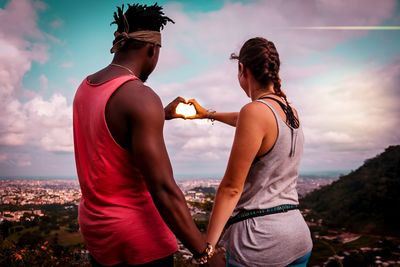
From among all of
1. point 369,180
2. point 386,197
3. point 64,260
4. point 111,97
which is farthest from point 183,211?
point 369,180

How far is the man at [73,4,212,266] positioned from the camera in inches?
67.5

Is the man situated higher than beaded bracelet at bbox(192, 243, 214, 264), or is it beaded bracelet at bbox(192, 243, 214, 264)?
the man

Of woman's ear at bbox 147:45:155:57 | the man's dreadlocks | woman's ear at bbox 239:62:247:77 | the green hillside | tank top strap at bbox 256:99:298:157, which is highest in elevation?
the man's dreadlocks

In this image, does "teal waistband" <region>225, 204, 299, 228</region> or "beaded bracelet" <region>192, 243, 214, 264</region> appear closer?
"beaded bracelet" <region>192, 243, 214, 264</region>

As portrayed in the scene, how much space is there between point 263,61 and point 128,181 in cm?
106

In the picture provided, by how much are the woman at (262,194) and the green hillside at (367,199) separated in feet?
Answer: 115

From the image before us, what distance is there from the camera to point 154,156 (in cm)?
171

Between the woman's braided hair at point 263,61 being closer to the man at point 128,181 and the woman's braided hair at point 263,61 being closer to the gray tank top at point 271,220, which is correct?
the gray tank top at point 271,220

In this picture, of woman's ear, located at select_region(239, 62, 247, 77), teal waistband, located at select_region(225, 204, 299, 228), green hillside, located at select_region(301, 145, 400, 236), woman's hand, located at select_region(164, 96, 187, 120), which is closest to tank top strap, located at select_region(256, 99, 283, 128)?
woman's ear, located at select_region(239, 62, 247, 77)

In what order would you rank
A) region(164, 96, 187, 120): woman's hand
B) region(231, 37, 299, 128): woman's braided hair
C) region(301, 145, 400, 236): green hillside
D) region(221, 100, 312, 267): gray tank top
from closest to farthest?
region(221, 100, 312, 267): gray tank top
region(231, 37, 299, 128): woman's braided hair
region(164, 96, 187, 120): woman's hand
region(301, 145, 400, 236): green hillside

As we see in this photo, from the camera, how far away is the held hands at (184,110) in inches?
119

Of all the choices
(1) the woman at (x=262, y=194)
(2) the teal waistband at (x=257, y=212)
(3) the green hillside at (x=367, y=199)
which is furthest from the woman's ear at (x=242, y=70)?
(3) the green hillside at (x=367, y=199)

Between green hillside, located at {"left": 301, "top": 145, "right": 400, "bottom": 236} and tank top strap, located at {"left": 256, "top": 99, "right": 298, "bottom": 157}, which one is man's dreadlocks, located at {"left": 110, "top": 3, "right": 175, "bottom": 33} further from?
green hillside, located at {"left": 301, "top": 145, "right": 400, "bottom": 236}

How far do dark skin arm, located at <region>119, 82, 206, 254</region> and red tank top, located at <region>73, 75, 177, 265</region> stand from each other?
9cm
